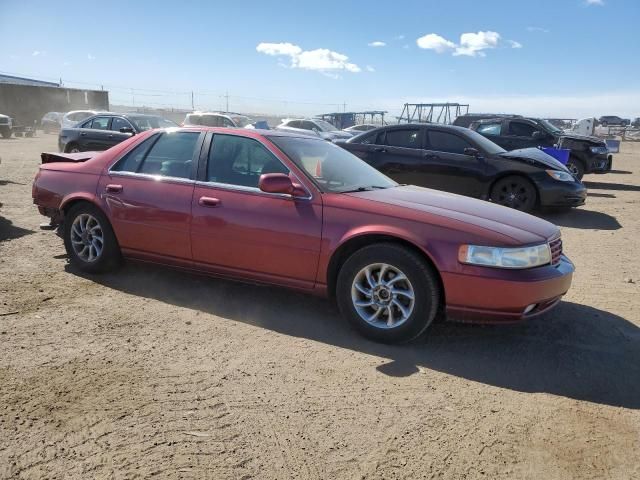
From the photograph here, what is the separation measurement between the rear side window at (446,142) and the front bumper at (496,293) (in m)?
5.68

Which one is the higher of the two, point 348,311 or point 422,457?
point 348,311

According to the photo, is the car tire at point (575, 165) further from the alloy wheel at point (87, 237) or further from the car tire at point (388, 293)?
the alloy wheel at point (87, 237)

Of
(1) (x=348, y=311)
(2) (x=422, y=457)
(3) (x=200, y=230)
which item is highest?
(3) (x=200, y=230)

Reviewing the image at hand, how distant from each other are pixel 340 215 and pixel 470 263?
97cm

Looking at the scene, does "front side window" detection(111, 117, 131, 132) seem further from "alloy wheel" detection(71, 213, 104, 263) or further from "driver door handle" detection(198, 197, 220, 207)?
"driver door handle" detection(198, 197, 220, 207)

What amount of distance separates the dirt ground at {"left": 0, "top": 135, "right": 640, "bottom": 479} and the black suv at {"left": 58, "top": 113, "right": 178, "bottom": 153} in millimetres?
9155

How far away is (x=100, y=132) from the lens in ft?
43.6

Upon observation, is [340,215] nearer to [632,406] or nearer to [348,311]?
[348,311]

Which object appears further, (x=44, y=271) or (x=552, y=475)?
(x=44, y=271)

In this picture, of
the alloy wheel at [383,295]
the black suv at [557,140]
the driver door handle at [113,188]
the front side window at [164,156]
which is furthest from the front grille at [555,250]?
the black suv at [557,140]

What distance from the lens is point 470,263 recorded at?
3428 millimetres

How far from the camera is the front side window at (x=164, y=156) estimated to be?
4.54 meters

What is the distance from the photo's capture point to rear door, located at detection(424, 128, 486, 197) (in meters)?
8.71

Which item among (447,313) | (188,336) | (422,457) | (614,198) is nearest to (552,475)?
(422,457)
